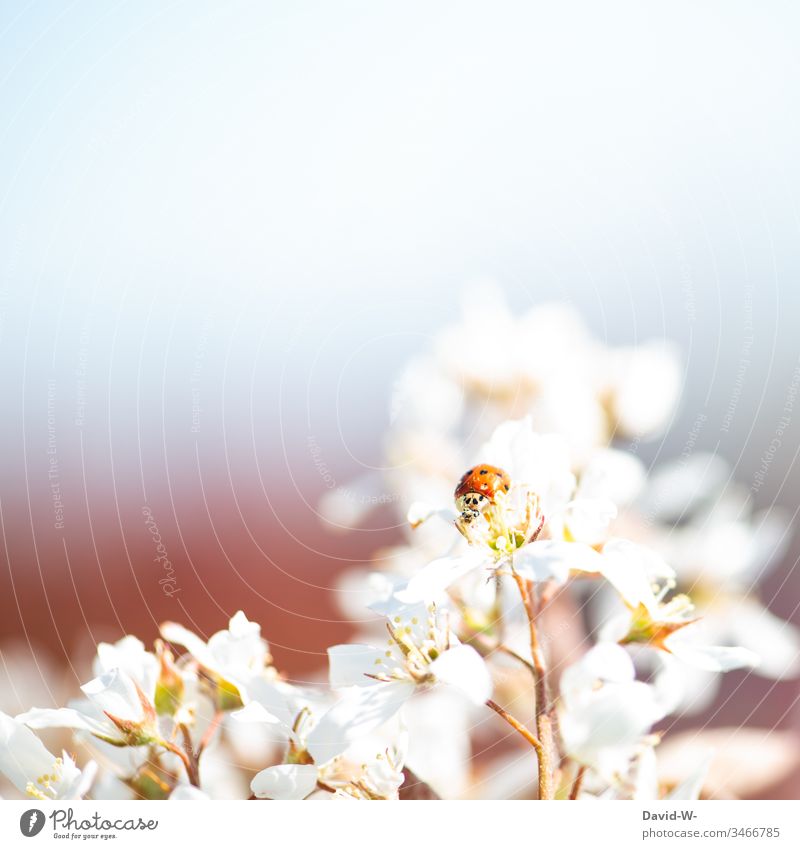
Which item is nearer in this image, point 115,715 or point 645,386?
point 115,715

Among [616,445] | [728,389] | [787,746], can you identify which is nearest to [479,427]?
[616,445]

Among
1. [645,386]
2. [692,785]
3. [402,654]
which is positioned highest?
[645,386]

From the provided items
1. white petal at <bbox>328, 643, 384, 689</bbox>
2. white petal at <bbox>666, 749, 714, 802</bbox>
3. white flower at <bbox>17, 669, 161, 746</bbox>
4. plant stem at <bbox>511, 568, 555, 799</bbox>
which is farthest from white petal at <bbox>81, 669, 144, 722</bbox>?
white petal at <bbox>666, 749, 714, 802</bbox>

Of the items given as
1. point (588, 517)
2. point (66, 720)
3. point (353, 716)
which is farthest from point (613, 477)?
point (66, 720)

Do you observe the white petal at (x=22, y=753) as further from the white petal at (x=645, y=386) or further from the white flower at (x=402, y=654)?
the white petal at (x=645, y=386)

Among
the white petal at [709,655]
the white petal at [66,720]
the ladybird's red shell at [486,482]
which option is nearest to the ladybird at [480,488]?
the ladybird's red shell at [486,482]

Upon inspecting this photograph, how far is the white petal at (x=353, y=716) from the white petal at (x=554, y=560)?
92mm

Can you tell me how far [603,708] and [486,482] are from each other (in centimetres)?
13

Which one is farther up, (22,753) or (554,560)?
(554,560)

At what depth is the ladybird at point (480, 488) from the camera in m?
0.44

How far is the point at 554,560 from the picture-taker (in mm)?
386

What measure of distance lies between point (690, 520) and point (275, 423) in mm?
313

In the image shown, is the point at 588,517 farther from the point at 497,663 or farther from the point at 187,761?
the point at 187,761

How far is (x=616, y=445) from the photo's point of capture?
21.5 inches
